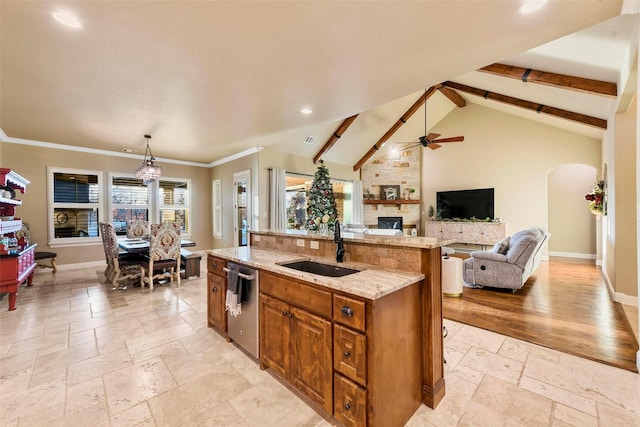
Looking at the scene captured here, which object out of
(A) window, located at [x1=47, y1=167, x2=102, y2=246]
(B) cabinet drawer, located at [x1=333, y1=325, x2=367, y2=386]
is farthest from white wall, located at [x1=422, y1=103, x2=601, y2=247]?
(A) window, located at [x1=47, y1=167, x2=102, y2=246]

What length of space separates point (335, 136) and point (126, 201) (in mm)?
5441

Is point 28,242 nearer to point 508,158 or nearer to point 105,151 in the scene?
point 105,151

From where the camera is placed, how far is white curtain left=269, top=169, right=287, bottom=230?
259 inches

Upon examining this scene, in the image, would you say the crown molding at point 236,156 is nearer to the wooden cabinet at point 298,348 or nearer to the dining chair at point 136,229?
the dining chair at point 136,229

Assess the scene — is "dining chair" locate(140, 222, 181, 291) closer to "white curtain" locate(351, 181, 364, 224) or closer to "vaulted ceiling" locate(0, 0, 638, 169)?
"vaulted ceiling" locate(0, 0, 638, 169)

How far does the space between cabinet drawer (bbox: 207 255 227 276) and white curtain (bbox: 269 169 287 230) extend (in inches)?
145

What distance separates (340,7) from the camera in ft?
6.12

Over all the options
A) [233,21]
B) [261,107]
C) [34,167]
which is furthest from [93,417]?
[34,167]

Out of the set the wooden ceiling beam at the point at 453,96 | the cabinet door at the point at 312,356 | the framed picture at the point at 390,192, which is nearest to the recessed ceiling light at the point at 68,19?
the cabinet door at the point at 312,356

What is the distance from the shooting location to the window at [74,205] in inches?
229

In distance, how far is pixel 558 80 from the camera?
3.88 m

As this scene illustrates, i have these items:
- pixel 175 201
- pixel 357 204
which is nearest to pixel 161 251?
pixel 175 201

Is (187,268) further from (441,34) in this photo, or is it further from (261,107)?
(441,34)

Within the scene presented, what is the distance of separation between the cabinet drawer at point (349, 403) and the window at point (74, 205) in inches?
277
